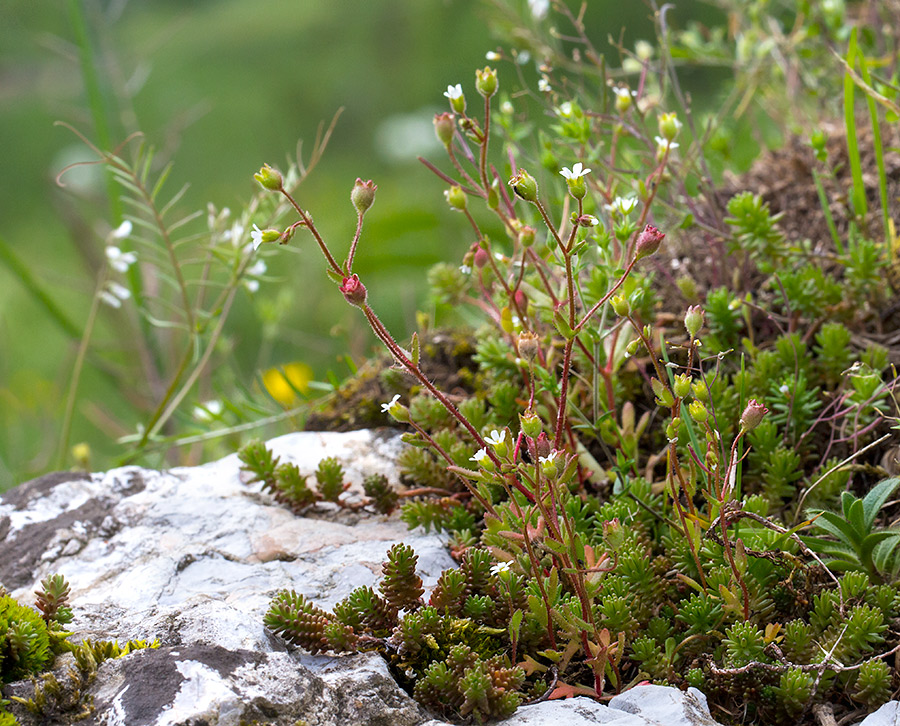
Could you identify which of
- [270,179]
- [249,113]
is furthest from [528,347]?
[249,113]

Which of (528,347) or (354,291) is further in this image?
(528,347)

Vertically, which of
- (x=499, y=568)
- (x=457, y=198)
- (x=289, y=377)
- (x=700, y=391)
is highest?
(x=457, y=198)

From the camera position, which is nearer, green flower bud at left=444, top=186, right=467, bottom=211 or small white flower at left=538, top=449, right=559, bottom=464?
small white flower at left=538, top=449, right=559, bottom=464

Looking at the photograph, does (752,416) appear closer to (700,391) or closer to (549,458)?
(700,391)

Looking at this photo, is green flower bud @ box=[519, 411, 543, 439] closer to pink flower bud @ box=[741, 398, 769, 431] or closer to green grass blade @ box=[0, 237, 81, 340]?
pink flower bud @ box=[741, 398, 769, 431]

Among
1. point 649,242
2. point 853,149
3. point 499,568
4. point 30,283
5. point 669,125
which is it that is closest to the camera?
→ point 649,242

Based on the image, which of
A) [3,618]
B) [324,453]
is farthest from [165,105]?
[3,618]

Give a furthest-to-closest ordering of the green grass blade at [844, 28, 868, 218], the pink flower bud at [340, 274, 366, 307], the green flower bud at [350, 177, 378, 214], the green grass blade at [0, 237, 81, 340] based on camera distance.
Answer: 1. the green grass blade at [0, 237, 81, 340]
2. the green grass blade at [844, 28, 868, 218]
3. the green flower bud at [350, 177, 378, 214]
4. the pink flower bud at [340, 274, 366, 307]

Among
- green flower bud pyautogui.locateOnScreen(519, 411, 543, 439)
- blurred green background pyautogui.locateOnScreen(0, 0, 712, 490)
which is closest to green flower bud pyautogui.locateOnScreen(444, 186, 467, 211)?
green flower bud pyautogui.locateOnScreen(519, 411, 543, 439)

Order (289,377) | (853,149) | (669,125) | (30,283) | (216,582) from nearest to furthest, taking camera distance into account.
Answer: (216,582), (669,125), (853,149), (30,283), (289,377)
